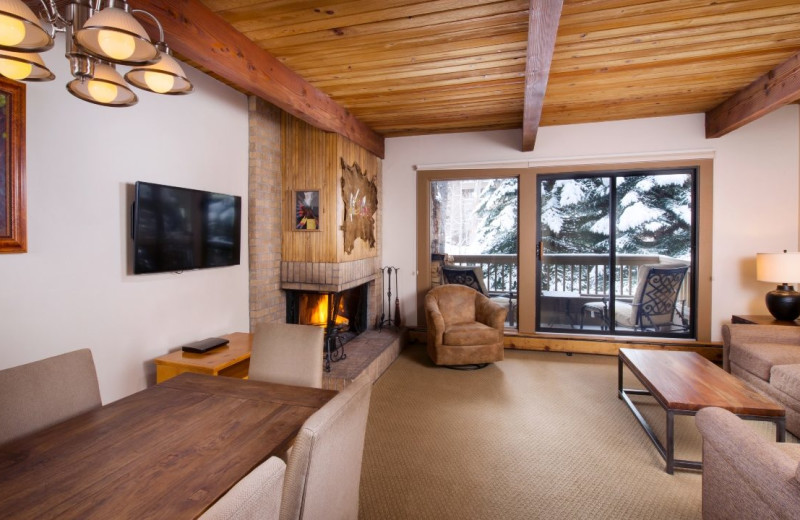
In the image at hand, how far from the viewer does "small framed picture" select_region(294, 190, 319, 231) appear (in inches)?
151

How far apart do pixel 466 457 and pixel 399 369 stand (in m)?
1.70

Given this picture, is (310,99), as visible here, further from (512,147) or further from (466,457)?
(466,457)

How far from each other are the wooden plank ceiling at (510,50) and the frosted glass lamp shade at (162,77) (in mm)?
729

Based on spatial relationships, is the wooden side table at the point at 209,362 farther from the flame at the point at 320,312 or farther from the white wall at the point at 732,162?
the white wall at the point at 732,162

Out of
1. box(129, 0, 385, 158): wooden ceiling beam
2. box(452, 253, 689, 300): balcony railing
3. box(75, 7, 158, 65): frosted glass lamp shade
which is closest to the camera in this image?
box(75, 7, 158, 65): frosted glass lamp shade

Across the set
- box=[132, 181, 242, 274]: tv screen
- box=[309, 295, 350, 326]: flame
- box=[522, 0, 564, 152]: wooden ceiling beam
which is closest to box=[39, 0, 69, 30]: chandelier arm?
box=[132, 181, 242, 274]: tv screen

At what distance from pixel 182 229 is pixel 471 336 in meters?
Result: 2.71

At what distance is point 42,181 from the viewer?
204 centimetres

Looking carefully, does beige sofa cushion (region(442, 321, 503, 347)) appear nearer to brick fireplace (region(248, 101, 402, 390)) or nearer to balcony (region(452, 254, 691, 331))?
brick fireplace (region(248, 101, 402, 390))

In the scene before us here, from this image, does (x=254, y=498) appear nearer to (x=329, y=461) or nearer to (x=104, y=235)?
(x=329, y=461)

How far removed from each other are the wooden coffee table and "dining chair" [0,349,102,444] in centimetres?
282

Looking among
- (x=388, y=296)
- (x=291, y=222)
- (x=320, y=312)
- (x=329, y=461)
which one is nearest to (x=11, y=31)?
(x=329, y=461)

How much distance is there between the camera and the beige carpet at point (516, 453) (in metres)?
1.96

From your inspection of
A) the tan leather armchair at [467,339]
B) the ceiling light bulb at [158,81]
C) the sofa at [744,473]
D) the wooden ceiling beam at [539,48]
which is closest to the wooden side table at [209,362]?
the ceiling light bulb at [158,81]
